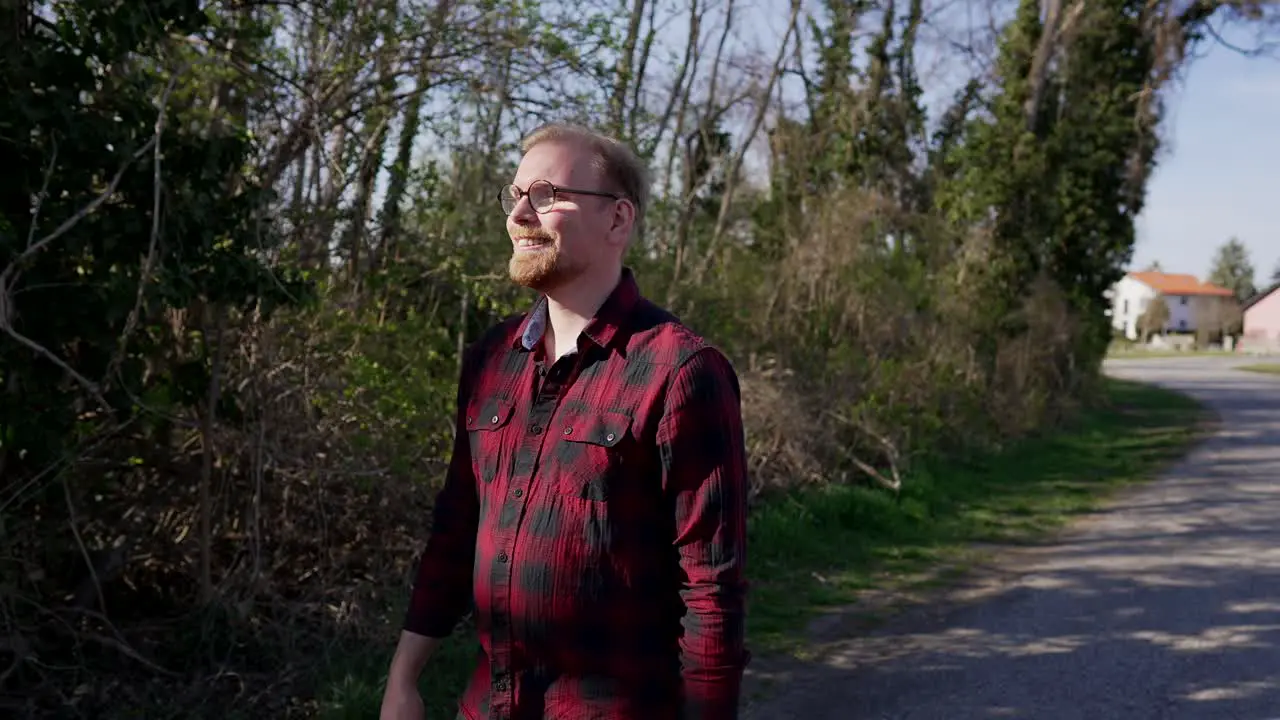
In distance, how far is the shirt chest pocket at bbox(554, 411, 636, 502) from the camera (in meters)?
2.21

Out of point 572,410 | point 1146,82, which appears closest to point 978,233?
point 1146,82

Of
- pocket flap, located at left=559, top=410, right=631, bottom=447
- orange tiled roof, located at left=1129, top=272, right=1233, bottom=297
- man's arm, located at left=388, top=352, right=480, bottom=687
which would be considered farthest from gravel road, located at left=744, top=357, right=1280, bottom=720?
orange tiled roof, located at left=1129, top=272, right=1233, bottom=297

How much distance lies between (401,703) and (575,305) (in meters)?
0.93

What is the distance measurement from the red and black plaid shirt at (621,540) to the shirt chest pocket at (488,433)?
0.04 meters

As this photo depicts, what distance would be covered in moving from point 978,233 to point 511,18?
1271 cm

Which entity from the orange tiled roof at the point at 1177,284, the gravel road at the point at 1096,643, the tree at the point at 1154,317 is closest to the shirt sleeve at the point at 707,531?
the gravel road at the point at 1096,643

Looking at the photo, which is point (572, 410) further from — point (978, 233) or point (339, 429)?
point (978, 233)

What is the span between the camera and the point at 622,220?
2422 millimetres

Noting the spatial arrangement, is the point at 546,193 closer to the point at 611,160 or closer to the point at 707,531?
the point at 611,160

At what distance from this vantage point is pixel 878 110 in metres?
18.6

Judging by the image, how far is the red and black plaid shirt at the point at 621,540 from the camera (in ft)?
7.13

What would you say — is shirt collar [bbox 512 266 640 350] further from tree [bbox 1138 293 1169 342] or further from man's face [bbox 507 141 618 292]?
tree [bbox 1138 293 1169 342]

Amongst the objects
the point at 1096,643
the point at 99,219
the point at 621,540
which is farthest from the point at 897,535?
the point at 621,540

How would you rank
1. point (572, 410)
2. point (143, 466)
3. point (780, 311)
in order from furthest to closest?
point (780, 311)
point (143, 466)
point (572, 410)
